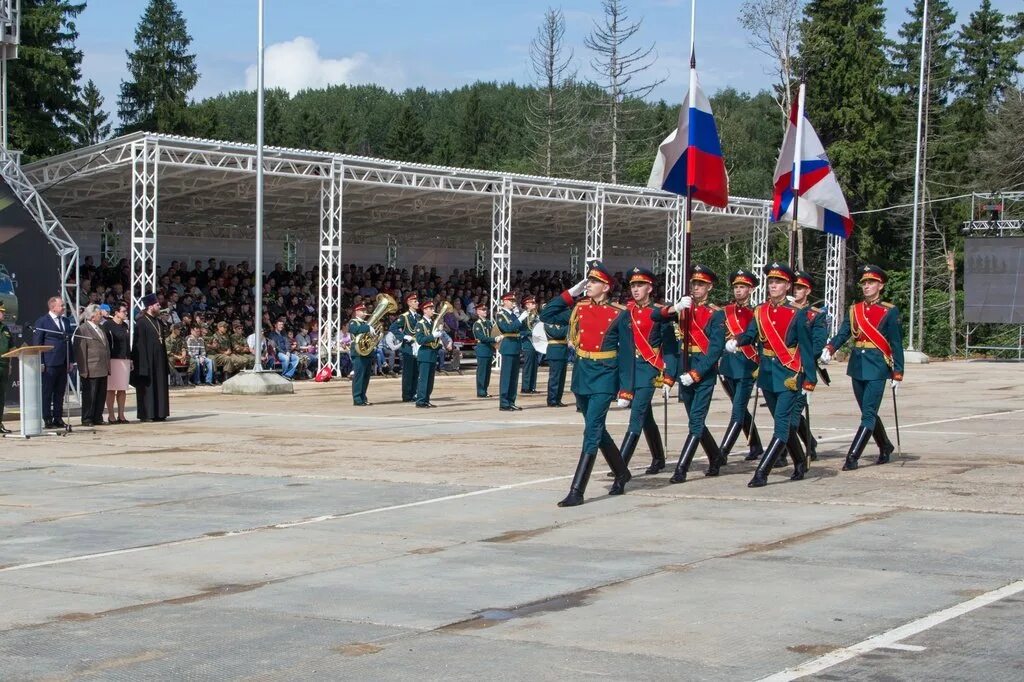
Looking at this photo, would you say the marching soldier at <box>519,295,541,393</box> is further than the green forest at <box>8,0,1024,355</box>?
No

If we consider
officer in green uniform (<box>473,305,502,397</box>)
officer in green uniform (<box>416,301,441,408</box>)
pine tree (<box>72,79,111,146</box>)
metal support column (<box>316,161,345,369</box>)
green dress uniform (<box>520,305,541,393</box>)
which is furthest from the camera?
pine tree (<box>72,79,111,146</box>)

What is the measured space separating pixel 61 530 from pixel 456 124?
103299 mm

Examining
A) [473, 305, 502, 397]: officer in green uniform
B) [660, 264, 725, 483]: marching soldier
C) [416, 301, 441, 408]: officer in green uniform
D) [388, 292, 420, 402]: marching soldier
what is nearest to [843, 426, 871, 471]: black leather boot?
[660, 264, 725, 483]: marching soldier

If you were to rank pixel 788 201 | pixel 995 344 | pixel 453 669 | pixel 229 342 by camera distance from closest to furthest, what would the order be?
pixel 453 669, pixel 788 201, pixel 229 342, pixel 995 344

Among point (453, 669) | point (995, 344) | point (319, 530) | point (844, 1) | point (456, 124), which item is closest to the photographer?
point (453, 669)

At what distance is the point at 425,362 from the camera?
22.6 metres

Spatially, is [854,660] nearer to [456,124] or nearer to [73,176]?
[73,176]

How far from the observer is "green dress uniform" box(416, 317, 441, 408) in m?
22.6

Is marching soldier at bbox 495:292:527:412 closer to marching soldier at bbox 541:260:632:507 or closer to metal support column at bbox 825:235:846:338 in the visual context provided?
marching soldier at bbox 541:260:632:507

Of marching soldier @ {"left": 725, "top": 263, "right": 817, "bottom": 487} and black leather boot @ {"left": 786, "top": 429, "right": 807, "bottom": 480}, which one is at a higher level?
marching soldier @ {"left": 725, "top": 263, "right": 817, "bottom": 487}

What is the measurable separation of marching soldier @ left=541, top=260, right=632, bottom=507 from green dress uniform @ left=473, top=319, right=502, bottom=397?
13322 millimetres

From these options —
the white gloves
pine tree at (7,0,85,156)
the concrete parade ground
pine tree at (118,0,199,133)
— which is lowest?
the concrete parade ground

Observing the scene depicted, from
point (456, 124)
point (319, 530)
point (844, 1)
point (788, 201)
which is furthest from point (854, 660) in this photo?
point (456, 124)

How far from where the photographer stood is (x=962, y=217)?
6275 cm
